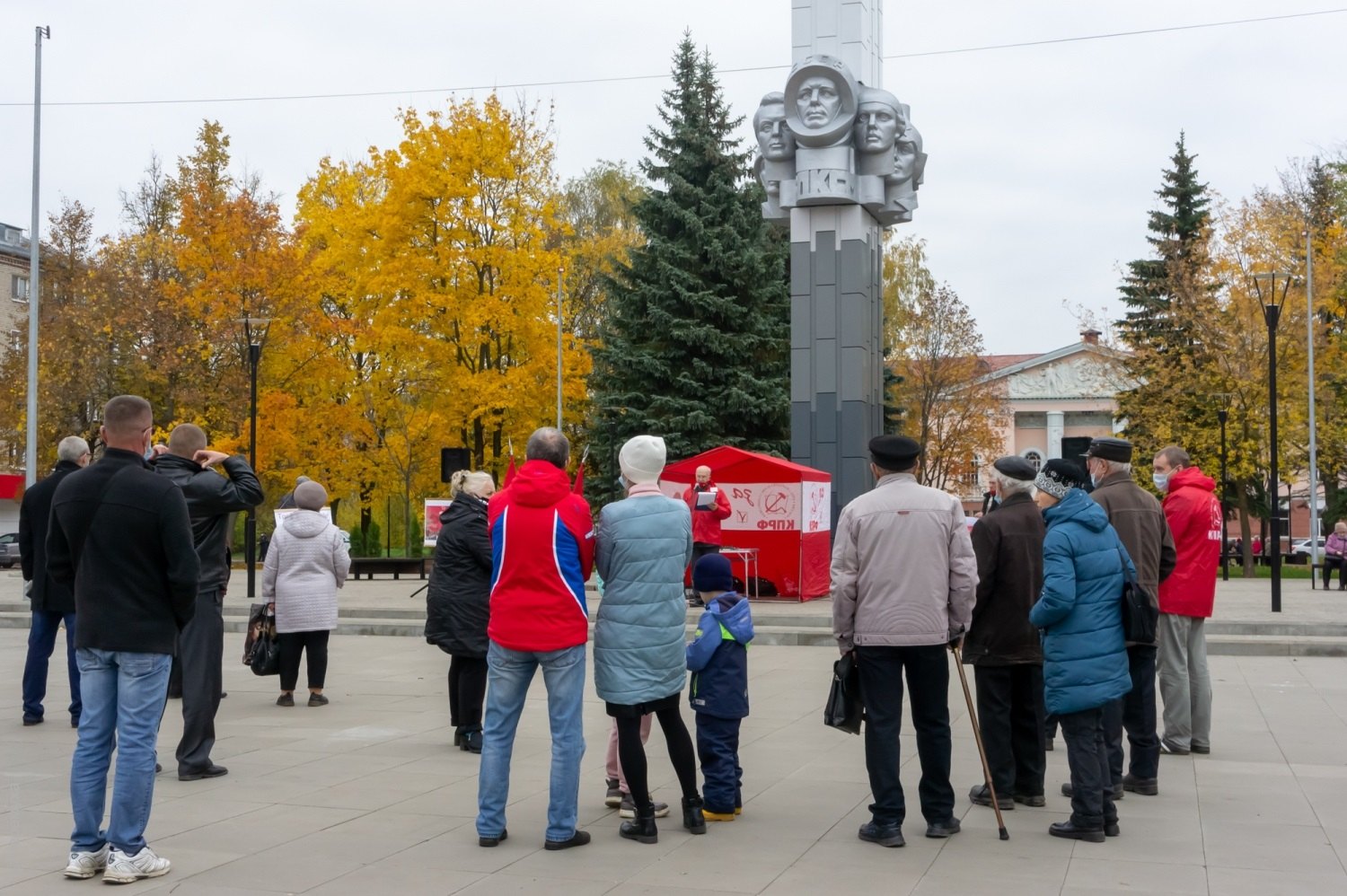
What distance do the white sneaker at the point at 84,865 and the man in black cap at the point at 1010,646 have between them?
444cm

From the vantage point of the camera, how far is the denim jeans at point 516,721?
6.60 metres

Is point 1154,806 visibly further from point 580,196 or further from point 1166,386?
point 580,196

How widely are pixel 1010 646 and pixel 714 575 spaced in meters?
1.74

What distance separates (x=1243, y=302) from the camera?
40.6 m

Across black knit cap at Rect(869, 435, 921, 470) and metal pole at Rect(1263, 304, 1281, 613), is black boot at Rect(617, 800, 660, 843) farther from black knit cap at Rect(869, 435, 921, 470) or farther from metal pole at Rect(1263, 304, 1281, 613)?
metal pole at Rect(1263, 304, 1281, 613)

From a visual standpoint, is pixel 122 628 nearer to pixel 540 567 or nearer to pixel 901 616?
pixel 540 567

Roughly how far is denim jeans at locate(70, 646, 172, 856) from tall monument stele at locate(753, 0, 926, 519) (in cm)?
2068

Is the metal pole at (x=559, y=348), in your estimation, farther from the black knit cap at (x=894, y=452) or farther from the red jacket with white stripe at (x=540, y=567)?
the red jacket with white stripe at (x=540, y=567)

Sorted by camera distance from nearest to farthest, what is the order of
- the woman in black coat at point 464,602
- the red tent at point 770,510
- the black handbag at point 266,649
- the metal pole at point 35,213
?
the woman in black coat at point 464,602 < the black handbag at point 266,649 < the red tent at point 770,510 < the metal pole at point 35,213

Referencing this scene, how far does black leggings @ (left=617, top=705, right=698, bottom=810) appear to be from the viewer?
668 centimetres

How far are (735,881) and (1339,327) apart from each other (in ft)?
147

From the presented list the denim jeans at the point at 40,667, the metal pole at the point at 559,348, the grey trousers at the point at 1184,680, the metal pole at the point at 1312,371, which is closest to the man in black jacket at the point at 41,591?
the denim jeans at the point at 40,667

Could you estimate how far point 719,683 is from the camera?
7.10m

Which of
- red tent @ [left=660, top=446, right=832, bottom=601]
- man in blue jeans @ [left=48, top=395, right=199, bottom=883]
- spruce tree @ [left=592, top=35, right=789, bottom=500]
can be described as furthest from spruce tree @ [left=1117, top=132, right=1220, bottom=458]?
man in blue jeans @ [left=48, top=395, right=199, bottom=883]
